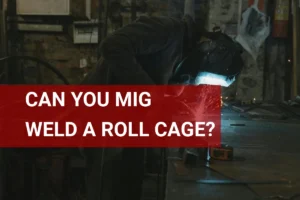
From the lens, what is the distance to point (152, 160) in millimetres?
2590

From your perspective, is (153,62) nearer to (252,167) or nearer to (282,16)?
(252,167)

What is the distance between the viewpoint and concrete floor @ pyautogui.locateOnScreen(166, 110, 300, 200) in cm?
112

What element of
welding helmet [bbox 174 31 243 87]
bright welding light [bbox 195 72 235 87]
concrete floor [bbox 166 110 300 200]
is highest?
welding helmet [bbox 174 31 243 87]

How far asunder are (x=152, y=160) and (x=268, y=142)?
2.82 feet

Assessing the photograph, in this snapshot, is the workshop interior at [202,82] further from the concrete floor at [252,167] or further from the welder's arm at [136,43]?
the welder's arm at [136,43]

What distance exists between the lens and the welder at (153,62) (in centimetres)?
163

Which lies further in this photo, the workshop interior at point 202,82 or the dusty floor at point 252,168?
the workshop interior at point 202,82

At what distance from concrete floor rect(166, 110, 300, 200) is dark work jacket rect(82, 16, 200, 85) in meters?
0.47

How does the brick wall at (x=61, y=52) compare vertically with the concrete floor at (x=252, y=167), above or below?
above

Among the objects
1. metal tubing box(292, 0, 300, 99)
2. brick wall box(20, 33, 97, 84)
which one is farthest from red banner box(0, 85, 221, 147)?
brick wall box(20, 33, 97, 84)

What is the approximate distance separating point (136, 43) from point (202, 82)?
41 centimetres

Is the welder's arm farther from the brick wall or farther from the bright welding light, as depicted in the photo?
the brick wall

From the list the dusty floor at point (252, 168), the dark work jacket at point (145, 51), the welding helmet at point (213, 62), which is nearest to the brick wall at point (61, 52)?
the dusty floor at point (252, 168)

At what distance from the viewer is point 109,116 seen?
1.96 meters
